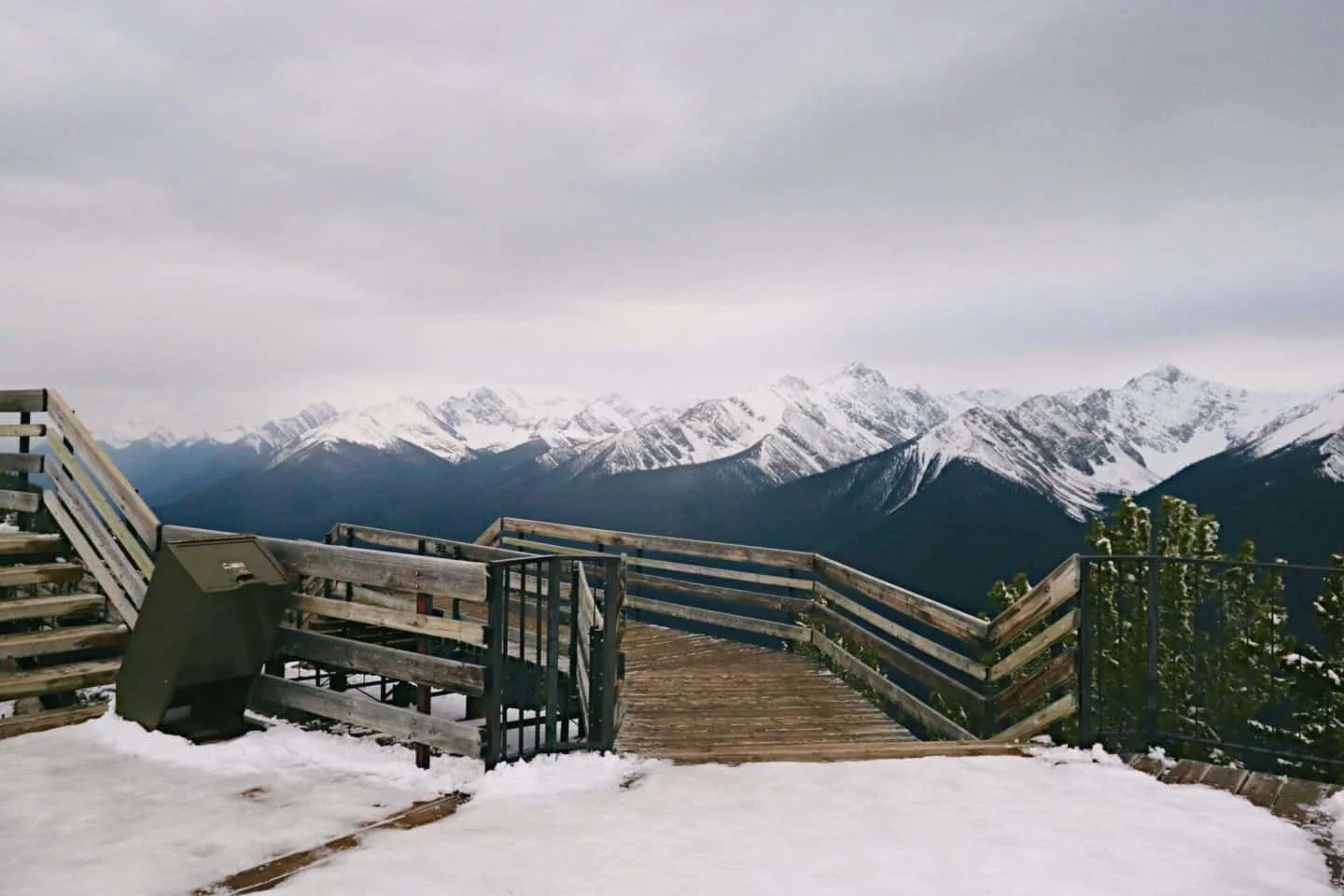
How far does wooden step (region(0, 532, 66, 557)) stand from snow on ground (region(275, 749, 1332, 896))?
19.0ft

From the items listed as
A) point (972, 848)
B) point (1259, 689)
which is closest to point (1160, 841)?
point (972, 848)

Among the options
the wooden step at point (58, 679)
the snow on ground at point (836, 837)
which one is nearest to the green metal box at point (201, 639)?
the wooden step at point (58, 679)

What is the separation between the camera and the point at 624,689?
8406 mm

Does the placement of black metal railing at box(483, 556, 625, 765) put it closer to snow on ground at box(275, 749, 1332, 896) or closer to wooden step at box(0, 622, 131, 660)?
snow on ground at box(275, 749, 1332, 896)

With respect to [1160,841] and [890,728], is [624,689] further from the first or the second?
[1160,841]

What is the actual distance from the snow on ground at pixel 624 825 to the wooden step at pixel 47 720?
17cm

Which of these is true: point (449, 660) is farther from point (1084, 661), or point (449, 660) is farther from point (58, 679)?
point (1084, 661)

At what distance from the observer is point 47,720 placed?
6520mm

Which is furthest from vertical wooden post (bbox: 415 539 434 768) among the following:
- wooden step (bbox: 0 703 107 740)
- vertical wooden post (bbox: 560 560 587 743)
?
wooden step (bbox: 0 703 107 740)

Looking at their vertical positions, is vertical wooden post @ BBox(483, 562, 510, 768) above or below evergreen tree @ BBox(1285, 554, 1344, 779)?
above

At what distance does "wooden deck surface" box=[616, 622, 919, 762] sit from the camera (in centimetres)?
635

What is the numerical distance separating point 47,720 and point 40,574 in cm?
186

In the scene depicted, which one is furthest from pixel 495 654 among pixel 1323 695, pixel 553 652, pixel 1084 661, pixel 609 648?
pixel 1323 695

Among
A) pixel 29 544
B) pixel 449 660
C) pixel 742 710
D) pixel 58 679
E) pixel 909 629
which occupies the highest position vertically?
pixel 29 544
